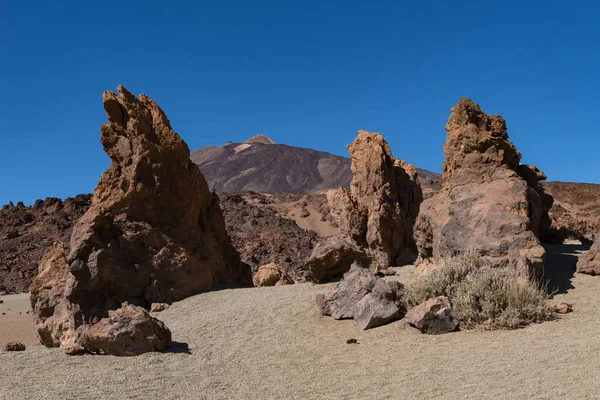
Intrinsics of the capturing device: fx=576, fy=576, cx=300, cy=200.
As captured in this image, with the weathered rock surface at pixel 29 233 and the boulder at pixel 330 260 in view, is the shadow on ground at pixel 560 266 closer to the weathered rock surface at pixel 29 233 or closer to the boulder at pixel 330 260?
the boulder at pixel 330 260

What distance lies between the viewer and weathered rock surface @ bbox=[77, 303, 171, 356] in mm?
7488

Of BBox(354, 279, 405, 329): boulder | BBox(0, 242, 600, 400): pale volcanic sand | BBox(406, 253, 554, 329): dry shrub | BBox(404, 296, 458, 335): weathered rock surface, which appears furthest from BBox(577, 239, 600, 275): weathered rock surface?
BBox(404, 296, 458, 335): weathered rock surface

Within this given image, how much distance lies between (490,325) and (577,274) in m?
3.68

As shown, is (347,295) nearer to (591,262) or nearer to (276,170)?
(591,262)

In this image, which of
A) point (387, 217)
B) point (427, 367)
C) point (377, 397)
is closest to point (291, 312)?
point (427, 367)

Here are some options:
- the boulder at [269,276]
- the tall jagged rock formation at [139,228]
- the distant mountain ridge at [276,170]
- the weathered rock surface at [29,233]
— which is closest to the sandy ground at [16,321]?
the tall jagged rock formation at [139,228]

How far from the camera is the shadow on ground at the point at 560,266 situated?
10.0 metres

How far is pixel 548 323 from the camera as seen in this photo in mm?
8086

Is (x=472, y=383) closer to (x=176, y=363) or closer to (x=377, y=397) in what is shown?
(x=377, y=397)

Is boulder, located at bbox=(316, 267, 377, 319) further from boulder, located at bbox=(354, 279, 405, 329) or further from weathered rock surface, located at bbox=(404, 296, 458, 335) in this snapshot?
weathered rock surface, located at bbox=(404, 296, 458, 335)

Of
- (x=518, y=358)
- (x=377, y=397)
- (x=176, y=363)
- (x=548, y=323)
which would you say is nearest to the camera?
(x=377, y=397)

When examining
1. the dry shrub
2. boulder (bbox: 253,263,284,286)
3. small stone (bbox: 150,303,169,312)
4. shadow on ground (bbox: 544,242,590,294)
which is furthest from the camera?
boulder (bbox: 253,263,284,286)

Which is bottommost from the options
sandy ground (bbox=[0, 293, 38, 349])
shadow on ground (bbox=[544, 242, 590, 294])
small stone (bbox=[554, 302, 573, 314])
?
sandy ground (bbox=[0, 293, 38, 349])

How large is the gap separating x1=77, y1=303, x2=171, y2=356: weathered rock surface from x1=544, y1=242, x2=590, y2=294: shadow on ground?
6.23 m
